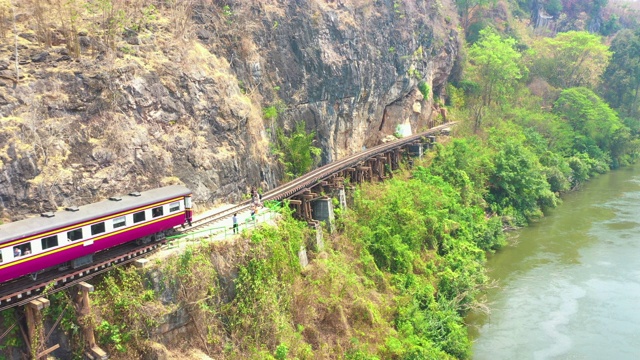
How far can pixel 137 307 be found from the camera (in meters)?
16.7

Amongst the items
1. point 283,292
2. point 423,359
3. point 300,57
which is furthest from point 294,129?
point 423,359

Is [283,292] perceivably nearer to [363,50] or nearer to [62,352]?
[62,352]

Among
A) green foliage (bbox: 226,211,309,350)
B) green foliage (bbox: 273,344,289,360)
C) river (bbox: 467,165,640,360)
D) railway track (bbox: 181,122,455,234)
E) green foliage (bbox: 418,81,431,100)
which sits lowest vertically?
river (bbox: 467,165,640,360)

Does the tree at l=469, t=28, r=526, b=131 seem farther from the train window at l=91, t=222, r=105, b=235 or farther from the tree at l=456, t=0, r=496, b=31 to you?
the train window at l=91, t=222, r=105, b=235

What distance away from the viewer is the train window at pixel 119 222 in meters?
17.5

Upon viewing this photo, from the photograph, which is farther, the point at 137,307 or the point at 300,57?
the point at 300,57

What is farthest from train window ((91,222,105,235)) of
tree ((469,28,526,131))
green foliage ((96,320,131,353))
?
tree ((469,28,526,131))

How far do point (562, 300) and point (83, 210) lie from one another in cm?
2476

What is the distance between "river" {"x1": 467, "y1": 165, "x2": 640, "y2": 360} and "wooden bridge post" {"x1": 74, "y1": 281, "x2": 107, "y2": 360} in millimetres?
16627

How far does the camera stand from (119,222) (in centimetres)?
1769

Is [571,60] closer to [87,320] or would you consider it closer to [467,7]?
[467,7]

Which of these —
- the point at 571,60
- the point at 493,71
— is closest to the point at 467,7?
the point at 571,60

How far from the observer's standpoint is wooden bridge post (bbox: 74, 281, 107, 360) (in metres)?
15.6

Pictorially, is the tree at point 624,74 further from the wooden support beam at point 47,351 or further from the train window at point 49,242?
the wooden support beam at point 47,351
